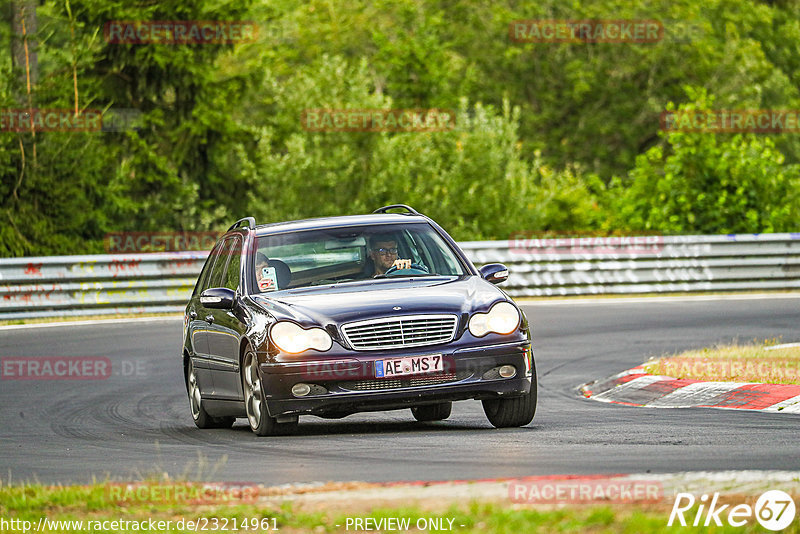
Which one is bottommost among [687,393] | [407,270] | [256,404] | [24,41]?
[687,393]

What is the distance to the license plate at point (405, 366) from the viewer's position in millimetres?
9750

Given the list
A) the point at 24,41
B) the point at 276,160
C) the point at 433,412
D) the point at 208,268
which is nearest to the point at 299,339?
the point at 433,412

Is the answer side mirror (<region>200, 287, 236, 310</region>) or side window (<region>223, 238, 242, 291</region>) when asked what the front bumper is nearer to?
side mirror (<region>200, 287, 236, 310</region>)

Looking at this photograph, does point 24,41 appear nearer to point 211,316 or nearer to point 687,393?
point 211,316

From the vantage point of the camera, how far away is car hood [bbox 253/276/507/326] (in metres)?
9.88

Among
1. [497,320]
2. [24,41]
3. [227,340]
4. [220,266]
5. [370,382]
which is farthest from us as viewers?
[24,41]

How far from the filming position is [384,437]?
987 cm

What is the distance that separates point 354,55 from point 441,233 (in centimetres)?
5103

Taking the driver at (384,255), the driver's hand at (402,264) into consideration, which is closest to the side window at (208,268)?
the driver at (384,255)

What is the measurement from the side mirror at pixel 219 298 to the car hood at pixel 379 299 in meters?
0.33

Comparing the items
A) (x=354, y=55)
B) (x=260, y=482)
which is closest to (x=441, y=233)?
(x=260, y=482)

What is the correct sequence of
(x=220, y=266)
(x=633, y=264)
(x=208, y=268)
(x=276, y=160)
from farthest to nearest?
1. (x=276, y=160)
2. (x=633, y=264)
3. (x=208, y=268)
4. (x=220, y=266)

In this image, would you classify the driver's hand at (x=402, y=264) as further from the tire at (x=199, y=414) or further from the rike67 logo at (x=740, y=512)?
the rike67 logo at (x=740, y=512)

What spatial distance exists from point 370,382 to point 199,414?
97.5 inches
